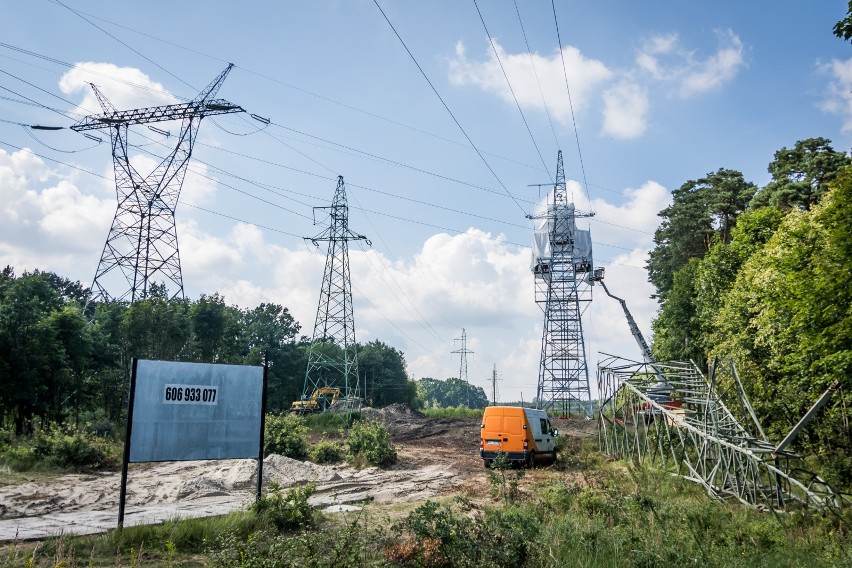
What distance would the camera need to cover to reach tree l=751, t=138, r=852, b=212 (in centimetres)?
3644

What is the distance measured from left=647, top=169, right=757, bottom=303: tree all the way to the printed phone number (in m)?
42.4

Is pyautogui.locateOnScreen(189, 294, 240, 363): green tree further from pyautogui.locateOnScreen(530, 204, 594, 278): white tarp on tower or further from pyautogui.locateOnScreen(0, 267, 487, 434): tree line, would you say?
pyautogui.locateOnScreen(530, 204, 594, 278): white tarp on tower

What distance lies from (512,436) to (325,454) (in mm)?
8422

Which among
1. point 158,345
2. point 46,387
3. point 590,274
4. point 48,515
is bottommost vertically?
point 48,515

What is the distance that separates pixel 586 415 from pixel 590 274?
15.5 meters

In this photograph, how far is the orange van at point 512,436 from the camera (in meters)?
24.3

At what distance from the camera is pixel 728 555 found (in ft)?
30.7

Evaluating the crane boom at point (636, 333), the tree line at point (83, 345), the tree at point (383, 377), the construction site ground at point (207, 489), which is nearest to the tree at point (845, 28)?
the construction site ground at point (207, 489)

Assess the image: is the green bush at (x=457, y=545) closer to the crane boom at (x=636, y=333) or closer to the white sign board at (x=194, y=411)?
the white sign board at (x=194, y=411)

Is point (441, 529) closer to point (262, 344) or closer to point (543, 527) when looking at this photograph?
point (543, 527)

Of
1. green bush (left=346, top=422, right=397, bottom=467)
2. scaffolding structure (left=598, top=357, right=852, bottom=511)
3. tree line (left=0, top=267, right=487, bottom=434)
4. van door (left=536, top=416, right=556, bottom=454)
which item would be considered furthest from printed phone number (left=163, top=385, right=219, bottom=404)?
van door (left=536, top=416, right=556, bottom=454)

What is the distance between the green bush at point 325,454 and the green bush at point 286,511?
52.9ft

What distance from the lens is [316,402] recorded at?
189 feet

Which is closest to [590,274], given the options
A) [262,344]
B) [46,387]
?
[262,344]
